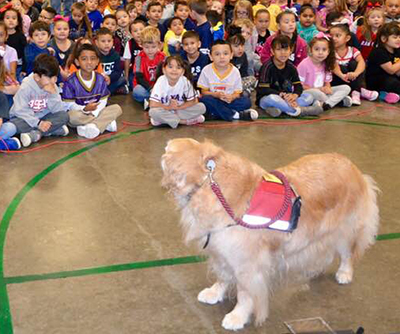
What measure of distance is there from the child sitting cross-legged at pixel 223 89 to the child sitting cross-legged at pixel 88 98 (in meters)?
1.23

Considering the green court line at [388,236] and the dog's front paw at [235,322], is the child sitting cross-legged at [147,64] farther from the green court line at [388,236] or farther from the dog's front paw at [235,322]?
the dog's front paw at [235,322]

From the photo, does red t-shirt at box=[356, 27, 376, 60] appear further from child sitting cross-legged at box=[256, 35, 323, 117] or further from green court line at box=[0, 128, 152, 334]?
green court line at box=[0, 128, 152, 334]

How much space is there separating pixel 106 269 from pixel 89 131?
2.91m

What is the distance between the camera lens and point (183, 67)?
23.2 ft

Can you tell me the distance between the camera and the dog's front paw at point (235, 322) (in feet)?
10.8

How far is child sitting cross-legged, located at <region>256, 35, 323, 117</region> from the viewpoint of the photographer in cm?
753

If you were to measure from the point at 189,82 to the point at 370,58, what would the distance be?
315 cm

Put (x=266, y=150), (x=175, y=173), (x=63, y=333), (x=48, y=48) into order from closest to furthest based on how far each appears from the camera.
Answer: (x=175, y=173) → (x=63, y=333) → (x=266, y=150) → (x=48, y=48)

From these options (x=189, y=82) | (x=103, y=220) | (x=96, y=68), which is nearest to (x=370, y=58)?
(x=189, y=82)

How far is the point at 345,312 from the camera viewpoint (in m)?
3.51

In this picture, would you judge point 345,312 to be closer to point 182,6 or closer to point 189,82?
point 189,82

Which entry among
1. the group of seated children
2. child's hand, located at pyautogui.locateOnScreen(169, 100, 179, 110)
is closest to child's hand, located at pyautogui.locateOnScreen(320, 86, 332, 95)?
the group of seated children

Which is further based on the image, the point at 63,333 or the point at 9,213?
the point at 9,213

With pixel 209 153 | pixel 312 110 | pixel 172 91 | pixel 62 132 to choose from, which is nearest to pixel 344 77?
pixel 312 110
